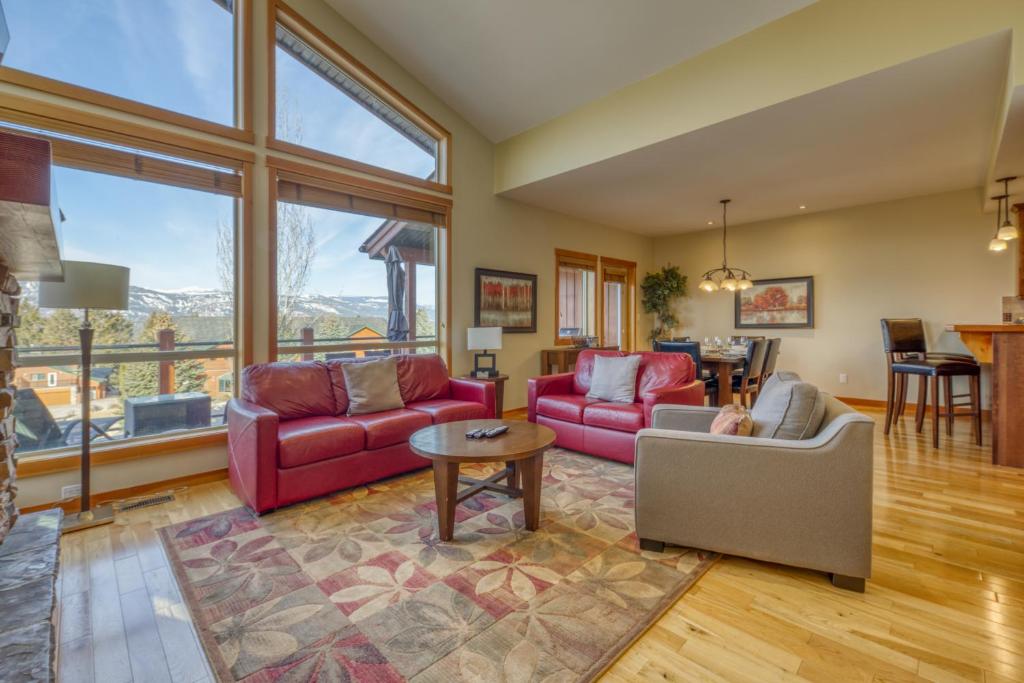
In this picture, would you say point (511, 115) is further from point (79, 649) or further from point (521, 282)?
point (79, 649)

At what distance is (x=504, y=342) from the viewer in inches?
216

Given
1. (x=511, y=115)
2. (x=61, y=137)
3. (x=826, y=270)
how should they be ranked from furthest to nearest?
(x=826, y=270)
(x=511, y=115)
(x=61, y=137)

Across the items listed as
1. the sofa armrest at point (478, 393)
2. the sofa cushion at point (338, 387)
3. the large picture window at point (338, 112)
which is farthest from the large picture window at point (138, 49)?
the sofa armrest at point (478, 393)

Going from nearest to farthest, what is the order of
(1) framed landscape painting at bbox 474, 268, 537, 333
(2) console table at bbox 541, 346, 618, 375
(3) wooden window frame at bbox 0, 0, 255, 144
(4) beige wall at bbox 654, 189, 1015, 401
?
(3) wooden window frame at bbox 0, 0, 255, 144
(4) beige wall at bbox 654, 189, 1015, 401
(1) framed landscape painting at bbox 474, 268, 537, 333
(2) console table at bbox 541, 346, 618, 375

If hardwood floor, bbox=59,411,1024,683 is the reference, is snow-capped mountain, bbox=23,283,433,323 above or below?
above

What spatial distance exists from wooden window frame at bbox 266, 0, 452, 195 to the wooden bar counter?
503 centimetres

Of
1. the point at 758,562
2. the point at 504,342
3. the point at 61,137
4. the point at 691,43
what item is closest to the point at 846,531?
the point at 758,562

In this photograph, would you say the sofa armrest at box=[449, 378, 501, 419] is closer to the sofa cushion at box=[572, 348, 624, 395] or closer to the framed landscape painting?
the sofa cushion at box=[572, 348, 624, 395]

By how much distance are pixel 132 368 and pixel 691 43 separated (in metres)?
4.77

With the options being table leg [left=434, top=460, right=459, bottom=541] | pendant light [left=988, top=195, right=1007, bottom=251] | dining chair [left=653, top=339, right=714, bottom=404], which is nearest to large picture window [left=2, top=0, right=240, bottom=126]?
table leg [left=434, top=460, right=459, bottom=541]

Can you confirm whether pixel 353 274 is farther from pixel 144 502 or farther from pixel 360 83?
pixel 144 502

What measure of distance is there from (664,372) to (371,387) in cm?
246

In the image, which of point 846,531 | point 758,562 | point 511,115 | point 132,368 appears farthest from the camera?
point 511,115

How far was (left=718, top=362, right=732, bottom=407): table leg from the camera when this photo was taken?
461cm
